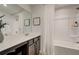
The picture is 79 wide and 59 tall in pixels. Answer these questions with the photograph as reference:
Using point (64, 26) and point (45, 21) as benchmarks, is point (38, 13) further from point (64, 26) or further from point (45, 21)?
point (64, 26)

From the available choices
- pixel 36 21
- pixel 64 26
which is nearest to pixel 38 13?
pixel 36 21

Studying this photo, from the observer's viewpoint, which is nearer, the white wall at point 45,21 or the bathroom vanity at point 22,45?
the bathroom vanity at point 22,45

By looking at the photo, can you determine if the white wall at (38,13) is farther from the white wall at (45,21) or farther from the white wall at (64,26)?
the white wall at (64,26)

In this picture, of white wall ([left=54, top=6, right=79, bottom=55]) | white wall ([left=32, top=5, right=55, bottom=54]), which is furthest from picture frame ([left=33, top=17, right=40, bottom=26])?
white wall ([left=54, top=6, right=79, bottom=55])

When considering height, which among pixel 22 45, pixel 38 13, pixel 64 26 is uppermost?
pixel 38 13

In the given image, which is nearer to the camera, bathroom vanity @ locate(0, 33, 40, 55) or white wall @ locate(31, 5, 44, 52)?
bathroom vanity @ locate(0, 33, 40, 55)

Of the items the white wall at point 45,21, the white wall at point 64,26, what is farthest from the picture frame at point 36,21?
the white wall at point 64,26

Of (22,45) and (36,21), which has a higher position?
(36,21)

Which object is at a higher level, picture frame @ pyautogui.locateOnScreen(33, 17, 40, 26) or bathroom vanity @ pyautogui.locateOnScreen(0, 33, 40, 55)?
picture frame @ pyautogui.locateOnScreen(33, 17, 40, 26)

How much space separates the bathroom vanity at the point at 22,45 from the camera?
1113 mm

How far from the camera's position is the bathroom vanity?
111cm

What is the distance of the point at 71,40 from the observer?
1.26 m

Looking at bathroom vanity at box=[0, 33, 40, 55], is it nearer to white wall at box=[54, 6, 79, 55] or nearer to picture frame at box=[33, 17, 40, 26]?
picture frame at box=[33, 17, 40, 26]

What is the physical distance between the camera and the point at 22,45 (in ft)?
3.98
